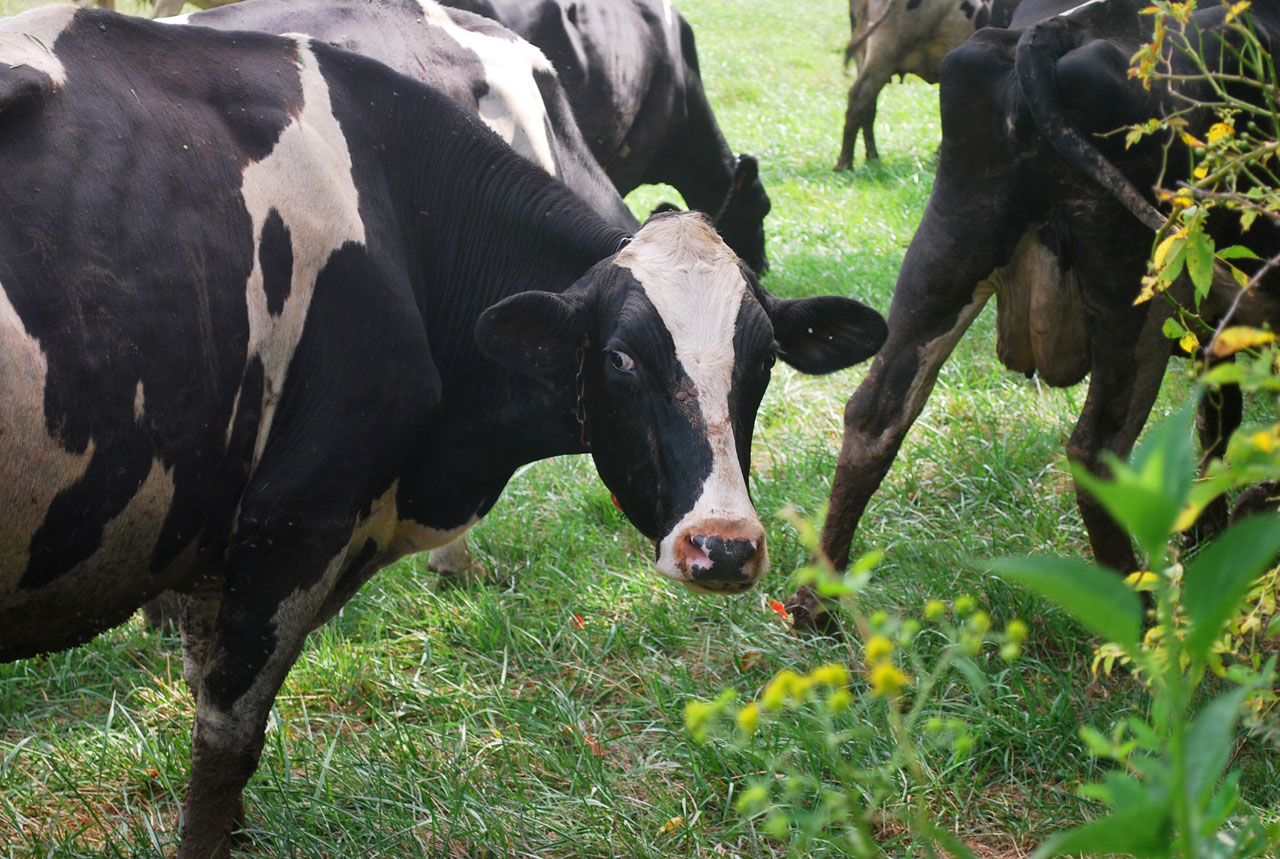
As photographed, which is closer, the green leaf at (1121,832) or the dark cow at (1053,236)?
the green leaf at (1121,832)

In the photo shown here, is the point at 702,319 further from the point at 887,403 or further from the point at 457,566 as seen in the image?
the point at 457,566

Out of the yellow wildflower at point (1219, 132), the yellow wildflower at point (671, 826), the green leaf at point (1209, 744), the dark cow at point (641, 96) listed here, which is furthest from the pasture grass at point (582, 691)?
the dark cow at point (641, 96)

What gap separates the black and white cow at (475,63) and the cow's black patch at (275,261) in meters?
1.60

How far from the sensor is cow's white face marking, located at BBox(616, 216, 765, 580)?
2844 millimetres

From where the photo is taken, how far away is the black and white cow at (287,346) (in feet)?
8.24

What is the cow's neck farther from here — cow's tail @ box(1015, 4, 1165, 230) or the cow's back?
cow's tail @ box(1015, 4, 1165, 230)

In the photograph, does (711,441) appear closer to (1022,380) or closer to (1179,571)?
(1179,571)

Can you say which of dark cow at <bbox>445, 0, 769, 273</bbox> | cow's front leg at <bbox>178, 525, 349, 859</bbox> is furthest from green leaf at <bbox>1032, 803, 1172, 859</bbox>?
dark cow at <bbox>445, 0, 769, 273</bbox>

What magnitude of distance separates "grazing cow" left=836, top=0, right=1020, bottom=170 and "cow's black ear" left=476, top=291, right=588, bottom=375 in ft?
30.2

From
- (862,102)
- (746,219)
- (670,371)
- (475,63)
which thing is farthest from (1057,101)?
(862,102)

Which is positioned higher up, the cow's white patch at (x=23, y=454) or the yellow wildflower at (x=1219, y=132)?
the yellow wildflower at (x=1219, y=132)

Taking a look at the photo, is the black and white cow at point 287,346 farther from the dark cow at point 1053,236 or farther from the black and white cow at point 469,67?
the black and white cow at point 469,67

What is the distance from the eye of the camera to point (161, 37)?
3.00 meters

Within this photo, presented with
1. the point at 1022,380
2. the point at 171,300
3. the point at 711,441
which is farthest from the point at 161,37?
the point at 1022,380
